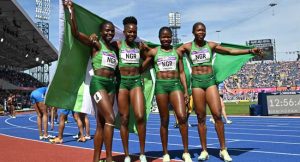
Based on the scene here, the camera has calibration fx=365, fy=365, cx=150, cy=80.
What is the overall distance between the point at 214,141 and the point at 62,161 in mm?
4214

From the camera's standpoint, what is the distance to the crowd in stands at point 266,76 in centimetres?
7044

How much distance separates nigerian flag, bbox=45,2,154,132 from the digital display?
47.8 ft

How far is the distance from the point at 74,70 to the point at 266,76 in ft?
242

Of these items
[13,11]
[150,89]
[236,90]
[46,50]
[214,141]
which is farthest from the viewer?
[236,90]

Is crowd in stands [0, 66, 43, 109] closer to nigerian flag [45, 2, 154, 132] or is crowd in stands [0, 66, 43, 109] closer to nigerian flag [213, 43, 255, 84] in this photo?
nigerian flag [45, 2, 154, 132]

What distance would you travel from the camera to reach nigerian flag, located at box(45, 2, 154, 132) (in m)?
6.06

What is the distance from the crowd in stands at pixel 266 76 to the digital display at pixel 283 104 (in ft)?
155

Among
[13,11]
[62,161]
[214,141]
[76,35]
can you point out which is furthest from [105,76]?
[13,11]

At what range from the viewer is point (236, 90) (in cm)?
7075

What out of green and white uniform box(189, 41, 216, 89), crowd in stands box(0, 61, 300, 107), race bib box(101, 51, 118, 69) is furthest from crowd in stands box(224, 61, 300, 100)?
race bib box(101, 51, 118, 69)

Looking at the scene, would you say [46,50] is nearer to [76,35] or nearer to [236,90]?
[236,90]

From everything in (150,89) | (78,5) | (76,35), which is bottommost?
(150,89)

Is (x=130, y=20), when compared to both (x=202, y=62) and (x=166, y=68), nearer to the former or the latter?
(x=166, y=68)

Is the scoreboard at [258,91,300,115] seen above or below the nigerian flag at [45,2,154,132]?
below
